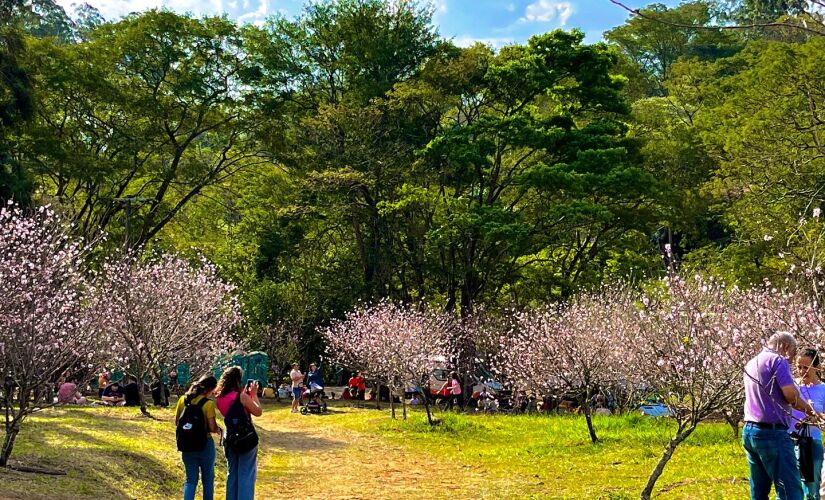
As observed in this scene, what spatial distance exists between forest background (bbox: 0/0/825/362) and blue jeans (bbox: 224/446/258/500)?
1623 centimetres

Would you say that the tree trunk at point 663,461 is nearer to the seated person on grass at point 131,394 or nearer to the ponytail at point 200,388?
the ponytail at point 200,388

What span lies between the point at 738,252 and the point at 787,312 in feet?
56.0

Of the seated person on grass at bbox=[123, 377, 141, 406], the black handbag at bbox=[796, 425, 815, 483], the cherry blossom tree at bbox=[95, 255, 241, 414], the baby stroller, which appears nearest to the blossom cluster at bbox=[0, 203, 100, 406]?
the cherry blossom tree at bbox=[95, 255, 241, 414]

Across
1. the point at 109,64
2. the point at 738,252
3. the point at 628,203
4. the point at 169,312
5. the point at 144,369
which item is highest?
the point at 109,64

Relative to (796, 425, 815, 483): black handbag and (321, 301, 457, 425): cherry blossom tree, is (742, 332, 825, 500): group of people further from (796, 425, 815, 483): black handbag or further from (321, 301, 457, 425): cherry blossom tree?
(321, 301, 457, 425): cherry blossom tree

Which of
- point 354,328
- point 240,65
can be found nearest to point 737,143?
point 354,328

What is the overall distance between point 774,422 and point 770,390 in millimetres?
261

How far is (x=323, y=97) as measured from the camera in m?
32.3

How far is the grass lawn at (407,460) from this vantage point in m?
9.65

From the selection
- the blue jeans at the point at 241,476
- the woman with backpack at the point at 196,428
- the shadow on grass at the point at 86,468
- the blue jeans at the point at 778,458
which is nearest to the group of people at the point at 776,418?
the blue jeans at the point at 778,458

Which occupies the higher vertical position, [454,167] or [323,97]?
[323,97]

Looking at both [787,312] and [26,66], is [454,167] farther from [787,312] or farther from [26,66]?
[787,312]

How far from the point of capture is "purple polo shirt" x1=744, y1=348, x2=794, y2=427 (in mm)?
5531

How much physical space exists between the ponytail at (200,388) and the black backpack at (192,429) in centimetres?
7
